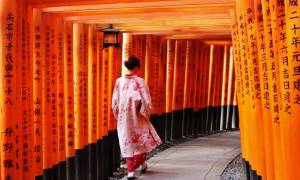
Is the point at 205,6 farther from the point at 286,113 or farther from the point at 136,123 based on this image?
the point at 286,113

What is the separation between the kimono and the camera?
858 cm

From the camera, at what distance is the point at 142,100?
861 cm

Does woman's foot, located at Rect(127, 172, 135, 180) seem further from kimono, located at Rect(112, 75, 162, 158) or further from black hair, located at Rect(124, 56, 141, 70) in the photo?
black hair, located at Rect(124, 56, 141, 70)

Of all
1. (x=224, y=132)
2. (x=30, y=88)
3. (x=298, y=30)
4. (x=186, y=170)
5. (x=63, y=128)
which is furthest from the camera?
(x=224, y=132)

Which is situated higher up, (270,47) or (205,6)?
(205,6)

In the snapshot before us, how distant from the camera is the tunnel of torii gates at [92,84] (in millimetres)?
3391

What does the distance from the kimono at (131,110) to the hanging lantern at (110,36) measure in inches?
26.0

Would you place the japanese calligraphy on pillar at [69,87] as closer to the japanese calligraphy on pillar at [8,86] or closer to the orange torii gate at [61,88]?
the orange torii gate at [61,88]

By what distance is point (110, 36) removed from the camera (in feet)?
28.3

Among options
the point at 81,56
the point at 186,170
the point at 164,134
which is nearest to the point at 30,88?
the point at 81,56

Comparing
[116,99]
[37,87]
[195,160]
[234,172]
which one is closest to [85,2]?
[37,87]

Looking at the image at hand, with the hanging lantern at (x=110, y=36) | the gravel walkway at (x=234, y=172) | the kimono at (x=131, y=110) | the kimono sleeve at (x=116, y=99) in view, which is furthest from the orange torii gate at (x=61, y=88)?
the gravel walkway at (x=234, y=172)

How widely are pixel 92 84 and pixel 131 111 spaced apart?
34.1 inches

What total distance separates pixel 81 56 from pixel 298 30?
5321 millimetres
